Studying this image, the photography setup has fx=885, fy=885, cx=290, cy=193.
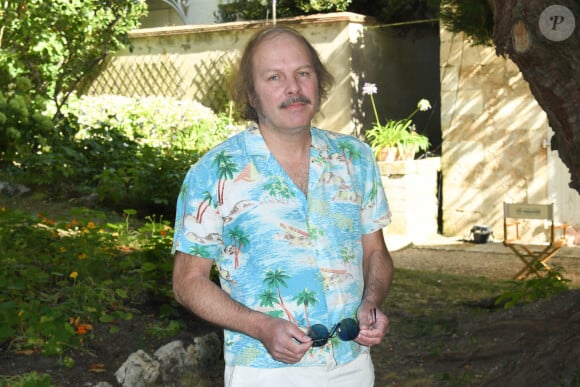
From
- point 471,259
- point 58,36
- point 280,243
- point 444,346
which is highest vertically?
point 58,36

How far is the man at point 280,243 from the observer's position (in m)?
2.25

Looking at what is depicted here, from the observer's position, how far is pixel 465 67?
9.90 m

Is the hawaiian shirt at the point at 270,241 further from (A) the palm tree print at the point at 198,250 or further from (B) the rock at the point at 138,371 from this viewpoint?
(B) the rock at the point at 138,371

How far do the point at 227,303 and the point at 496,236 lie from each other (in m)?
8.09

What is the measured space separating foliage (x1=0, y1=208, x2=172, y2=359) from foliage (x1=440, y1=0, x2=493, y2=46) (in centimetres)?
227

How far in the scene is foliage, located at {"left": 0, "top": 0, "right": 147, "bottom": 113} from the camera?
10.2 m

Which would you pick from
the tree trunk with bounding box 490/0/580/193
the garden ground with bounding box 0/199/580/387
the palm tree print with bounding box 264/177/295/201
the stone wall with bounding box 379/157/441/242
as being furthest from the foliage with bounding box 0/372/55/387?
the stone wall with bounding box 379/157/441/242

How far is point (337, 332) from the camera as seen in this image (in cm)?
226

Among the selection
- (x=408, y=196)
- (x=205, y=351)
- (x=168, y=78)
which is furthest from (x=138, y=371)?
(x=168, y=78)

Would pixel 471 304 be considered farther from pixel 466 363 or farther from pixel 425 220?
pixel 425 220

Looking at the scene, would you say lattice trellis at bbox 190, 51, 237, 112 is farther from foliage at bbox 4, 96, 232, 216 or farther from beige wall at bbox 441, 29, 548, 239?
beige wall at bbox 441, 29, 548, 239

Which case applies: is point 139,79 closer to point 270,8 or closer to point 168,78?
point 168,78

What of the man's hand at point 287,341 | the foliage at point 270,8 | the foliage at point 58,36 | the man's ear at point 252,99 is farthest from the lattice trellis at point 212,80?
the man's hand at point 287,341

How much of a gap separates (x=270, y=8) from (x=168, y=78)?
1.83 meters
